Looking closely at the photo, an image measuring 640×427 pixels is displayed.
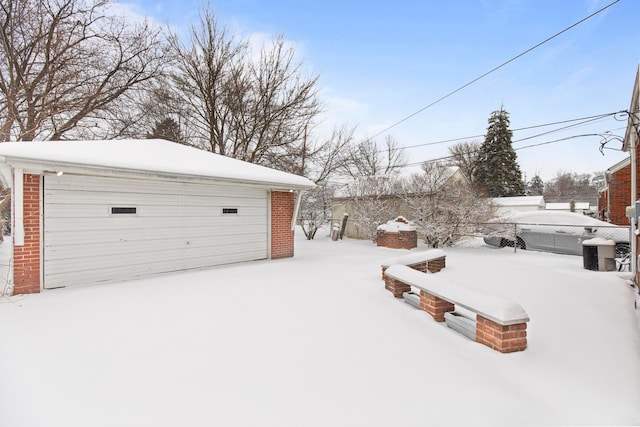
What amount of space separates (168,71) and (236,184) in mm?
9323

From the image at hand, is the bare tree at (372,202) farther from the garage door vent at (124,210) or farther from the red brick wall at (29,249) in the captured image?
the red brick wall at (29,249)

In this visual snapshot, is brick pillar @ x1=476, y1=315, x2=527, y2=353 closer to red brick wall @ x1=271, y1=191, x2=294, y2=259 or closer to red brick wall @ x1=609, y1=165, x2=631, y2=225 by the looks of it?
red brick wall @ x1=271, y1=191, x2=294, y2=259

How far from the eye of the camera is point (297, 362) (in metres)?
2.87

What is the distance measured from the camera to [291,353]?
3.04m

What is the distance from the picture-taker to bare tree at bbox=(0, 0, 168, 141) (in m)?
10.3

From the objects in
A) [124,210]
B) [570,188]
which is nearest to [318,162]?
[124,210]

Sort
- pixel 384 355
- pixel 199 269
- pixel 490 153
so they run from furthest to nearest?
pixel 490 153
pixel 199 269
pixel 384 355

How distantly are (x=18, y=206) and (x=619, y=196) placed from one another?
18.2m

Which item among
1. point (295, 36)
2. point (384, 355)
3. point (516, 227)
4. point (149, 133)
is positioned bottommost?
point (384, 355)

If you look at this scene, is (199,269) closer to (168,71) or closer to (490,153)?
(168,71)

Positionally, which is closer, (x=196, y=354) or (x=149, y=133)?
(x=196, y=354)

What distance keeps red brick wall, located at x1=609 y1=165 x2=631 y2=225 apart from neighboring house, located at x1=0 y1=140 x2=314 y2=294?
12.0m

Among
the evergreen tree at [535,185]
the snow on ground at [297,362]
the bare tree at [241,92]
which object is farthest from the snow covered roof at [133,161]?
the evergreen tree at [535,185]

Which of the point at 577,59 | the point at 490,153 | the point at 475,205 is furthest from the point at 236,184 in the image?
the point at 490,153
